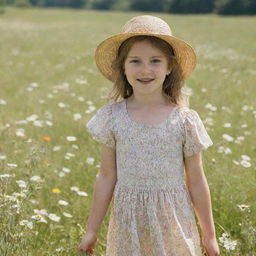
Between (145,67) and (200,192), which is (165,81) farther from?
(200,192)

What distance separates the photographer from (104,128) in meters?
2.74

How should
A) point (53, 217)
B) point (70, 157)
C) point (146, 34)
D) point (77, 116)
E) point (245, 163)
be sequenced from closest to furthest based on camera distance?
point (146, 34)
point (53, 217)
point (245, 163)
point (70, 157)
point (77, 116)

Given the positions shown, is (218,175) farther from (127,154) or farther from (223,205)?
(127,154)

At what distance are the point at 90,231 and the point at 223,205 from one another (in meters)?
1.05

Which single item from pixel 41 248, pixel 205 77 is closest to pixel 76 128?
pixel 41 248

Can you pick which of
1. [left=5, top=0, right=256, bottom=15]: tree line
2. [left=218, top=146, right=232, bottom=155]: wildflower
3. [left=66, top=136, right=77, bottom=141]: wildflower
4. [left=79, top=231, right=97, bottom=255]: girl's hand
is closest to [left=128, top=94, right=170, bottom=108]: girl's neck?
[left=79, top=231, right=97, bottom=255]: girl's hand

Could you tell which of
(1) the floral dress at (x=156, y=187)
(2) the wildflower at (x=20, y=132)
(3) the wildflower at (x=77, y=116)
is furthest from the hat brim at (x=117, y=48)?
(3) the wildflower at (x=77, y=116)

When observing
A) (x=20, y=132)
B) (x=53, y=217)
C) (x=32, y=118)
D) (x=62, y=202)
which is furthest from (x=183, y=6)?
(x=53, y=217)

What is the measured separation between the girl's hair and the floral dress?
0.60 ft

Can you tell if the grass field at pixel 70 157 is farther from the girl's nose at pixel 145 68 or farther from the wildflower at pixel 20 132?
the girl's nose at pixel 145 68

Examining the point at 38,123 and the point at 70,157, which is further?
the point at 38,123

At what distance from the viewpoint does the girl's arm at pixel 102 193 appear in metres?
2.79

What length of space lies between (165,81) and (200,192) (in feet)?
2.00

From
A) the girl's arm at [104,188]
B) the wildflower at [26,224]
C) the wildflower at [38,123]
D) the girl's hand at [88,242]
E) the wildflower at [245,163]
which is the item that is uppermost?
the girl's arm at [104,188]
